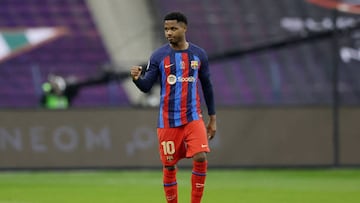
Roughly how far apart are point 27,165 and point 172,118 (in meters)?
8.25

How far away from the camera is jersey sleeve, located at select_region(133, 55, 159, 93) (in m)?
8.70

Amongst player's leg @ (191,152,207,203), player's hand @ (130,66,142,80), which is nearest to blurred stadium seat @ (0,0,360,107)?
player's leg @ (191,152,207,203)

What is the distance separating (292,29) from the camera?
946 inches

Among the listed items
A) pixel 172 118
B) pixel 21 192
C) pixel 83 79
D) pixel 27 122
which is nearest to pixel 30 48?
pixel 83 79

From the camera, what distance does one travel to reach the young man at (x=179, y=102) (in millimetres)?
8781

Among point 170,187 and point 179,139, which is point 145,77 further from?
point 170,187

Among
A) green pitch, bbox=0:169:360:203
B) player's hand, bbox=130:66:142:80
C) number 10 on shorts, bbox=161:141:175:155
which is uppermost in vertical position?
player's hand, bbox=130:66:142:80

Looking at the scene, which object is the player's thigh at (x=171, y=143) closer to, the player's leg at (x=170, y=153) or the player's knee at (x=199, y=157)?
the player's leg at (x=170, y=153)

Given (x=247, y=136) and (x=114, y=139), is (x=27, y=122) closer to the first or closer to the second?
(x=114, y=139)

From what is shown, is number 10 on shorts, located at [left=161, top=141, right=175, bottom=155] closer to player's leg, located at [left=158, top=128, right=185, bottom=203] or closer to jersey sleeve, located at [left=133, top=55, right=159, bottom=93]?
player's leg, located at [left=158, top=128, right=185, bottom=203]

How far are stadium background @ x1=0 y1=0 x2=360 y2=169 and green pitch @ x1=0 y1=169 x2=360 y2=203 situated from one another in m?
0.39

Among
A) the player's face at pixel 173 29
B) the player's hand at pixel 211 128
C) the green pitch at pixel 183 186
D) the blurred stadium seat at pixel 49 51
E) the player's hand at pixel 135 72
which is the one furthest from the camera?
the blurred stadium seat at pixel 49 51

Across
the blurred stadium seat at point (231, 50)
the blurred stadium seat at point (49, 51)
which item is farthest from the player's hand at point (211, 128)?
the blurred stadium seat at point (49, 51)

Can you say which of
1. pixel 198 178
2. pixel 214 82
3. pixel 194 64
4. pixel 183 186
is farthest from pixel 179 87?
pixel 214 82
